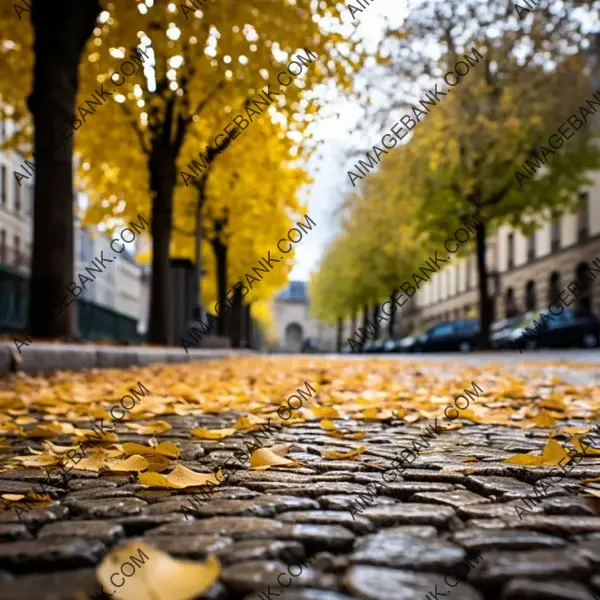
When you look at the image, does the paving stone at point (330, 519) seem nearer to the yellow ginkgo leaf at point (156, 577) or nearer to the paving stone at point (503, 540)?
the paving stone at point (503, 540)

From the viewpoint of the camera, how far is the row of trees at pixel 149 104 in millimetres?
9602

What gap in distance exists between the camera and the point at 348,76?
13.3 m

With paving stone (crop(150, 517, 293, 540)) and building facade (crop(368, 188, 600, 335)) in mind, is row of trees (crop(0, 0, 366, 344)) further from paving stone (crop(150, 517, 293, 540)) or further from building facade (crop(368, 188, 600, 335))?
A: building facade (crop(368, 188, 600, 335))

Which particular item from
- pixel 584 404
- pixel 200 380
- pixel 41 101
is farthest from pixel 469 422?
pixel 41 101

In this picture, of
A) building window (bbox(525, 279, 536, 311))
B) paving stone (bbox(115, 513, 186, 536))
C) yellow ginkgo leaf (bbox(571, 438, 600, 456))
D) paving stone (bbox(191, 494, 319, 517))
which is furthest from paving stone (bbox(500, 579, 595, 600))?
building window (bbox(525, 279, 536, 311))

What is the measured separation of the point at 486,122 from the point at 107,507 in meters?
21.9

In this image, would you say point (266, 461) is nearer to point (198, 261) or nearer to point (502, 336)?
point (198, 261)

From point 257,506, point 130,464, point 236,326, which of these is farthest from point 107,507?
point 236,326

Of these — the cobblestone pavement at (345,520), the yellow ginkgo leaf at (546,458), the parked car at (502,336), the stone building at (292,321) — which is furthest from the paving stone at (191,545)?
the stone building at (292,321)

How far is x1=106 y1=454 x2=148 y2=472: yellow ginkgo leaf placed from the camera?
277 cm

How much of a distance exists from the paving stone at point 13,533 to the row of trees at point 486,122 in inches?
637

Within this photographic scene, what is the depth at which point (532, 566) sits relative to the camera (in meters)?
1.59

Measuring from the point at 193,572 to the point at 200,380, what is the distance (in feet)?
22.2

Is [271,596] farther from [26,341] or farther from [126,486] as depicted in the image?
[26,341]
